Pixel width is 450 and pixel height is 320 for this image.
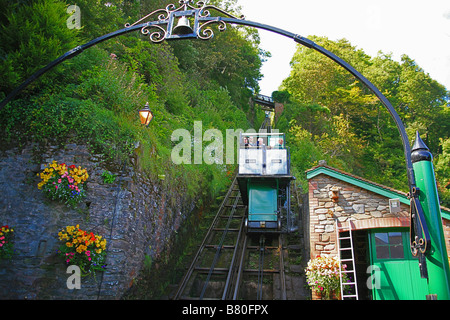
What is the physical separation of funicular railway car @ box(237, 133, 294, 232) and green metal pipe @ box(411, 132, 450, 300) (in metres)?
Result: 8.35

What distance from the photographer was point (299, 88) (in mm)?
29562

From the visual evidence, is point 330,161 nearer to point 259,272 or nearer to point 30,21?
point 259,272

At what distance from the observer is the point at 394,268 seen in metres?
7.61

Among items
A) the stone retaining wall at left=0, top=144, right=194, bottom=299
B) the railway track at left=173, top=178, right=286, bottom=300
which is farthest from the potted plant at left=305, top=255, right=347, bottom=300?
the stone retaining wall at left=0, top=144, right=194, bottom=299

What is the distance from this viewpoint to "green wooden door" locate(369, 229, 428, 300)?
733 cm

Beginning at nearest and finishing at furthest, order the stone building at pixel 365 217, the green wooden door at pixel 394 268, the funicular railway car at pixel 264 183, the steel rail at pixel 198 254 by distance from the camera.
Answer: the green wooden door at pixel 394 268
the stone building at pixel 365 217
the steel rail at pixel 198 254
the funicular railway car at pixel 264 183

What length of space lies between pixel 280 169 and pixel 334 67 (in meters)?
17.7

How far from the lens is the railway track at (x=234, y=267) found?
9.45 meters

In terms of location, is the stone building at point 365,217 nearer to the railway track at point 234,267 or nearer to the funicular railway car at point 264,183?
the railway track at point 234,267

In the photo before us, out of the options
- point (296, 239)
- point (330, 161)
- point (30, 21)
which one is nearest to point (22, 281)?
point (30, 21)

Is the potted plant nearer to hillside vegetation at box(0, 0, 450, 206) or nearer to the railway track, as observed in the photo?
the railway track

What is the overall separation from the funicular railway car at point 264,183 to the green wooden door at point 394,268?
478 centimetres

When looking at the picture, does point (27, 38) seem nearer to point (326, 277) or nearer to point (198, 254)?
point (198, 254)

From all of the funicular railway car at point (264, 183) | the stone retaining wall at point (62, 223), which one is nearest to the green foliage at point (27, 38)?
the stone retaining wall at point (62, 223)
